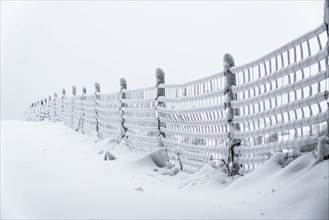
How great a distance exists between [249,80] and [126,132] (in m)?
5.30

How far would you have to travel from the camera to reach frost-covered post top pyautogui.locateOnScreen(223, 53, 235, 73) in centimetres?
545

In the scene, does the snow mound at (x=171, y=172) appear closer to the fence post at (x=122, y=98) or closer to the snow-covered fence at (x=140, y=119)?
the snow-covered fence at (x=140, y=119)

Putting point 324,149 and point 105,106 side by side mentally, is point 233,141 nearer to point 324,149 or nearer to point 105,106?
point 324,149

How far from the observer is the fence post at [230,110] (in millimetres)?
5183

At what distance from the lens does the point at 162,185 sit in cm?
540

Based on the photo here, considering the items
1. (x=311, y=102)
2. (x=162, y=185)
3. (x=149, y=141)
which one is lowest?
(x=162, y=185)

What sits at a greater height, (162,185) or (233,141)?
(233,141)

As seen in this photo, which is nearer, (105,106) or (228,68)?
(228,68)

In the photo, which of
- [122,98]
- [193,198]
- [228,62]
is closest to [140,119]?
[122,98]

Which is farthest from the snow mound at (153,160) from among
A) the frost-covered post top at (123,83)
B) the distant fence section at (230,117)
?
the frost-covered post top at (123,83)

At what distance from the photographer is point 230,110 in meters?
5.36

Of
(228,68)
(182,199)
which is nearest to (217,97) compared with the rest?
(228,68)

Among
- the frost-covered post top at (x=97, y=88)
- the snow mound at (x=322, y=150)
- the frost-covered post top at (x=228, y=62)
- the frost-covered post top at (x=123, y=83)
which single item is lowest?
the snow mound at (x=322, y=150)

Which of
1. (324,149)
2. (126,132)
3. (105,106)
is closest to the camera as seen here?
(324,149)
